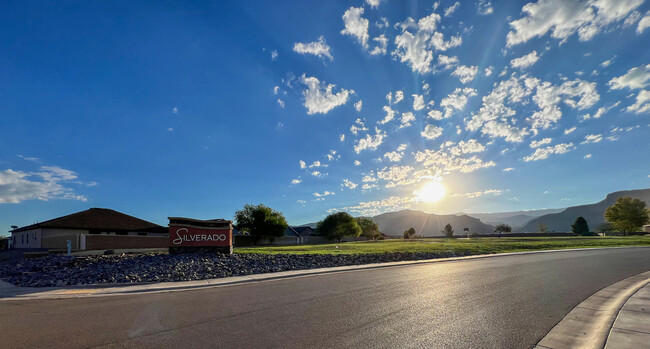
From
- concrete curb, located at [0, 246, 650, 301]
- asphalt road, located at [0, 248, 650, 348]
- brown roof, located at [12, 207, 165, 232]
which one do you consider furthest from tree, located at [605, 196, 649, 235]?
brown roof, located at [12, 207, 165, 232]

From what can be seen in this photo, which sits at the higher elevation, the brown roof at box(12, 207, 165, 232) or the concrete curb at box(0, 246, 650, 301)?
the brown roof at box(12, 207, 165, 232)

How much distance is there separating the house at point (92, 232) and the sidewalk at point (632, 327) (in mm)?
35291

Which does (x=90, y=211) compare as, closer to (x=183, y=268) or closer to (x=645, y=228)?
(x=183, y=268)

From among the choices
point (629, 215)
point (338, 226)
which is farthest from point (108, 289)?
point (629, 215)

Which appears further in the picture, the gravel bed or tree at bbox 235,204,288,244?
tree at bbox 235,204,288,244

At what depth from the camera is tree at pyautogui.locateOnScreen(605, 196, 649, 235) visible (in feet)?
246

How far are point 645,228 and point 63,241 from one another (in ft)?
439

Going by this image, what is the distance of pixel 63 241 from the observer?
35.2m

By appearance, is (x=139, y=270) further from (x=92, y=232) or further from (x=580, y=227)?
(x=580, y=227)

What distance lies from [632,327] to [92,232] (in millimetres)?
54985

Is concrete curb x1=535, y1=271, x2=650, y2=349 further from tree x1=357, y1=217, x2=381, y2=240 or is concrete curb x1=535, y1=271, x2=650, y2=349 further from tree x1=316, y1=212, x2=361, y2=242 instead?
tree x1=357, y1=217, x2=381, y2=240

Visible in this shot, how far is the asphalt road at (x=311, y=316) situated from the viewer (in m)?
5.59

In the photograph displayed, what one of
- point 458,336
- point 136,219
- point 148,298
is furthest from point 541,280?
point 136,219

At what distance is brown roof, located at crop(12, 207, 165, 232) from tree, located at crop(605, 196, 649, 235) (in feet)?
341
